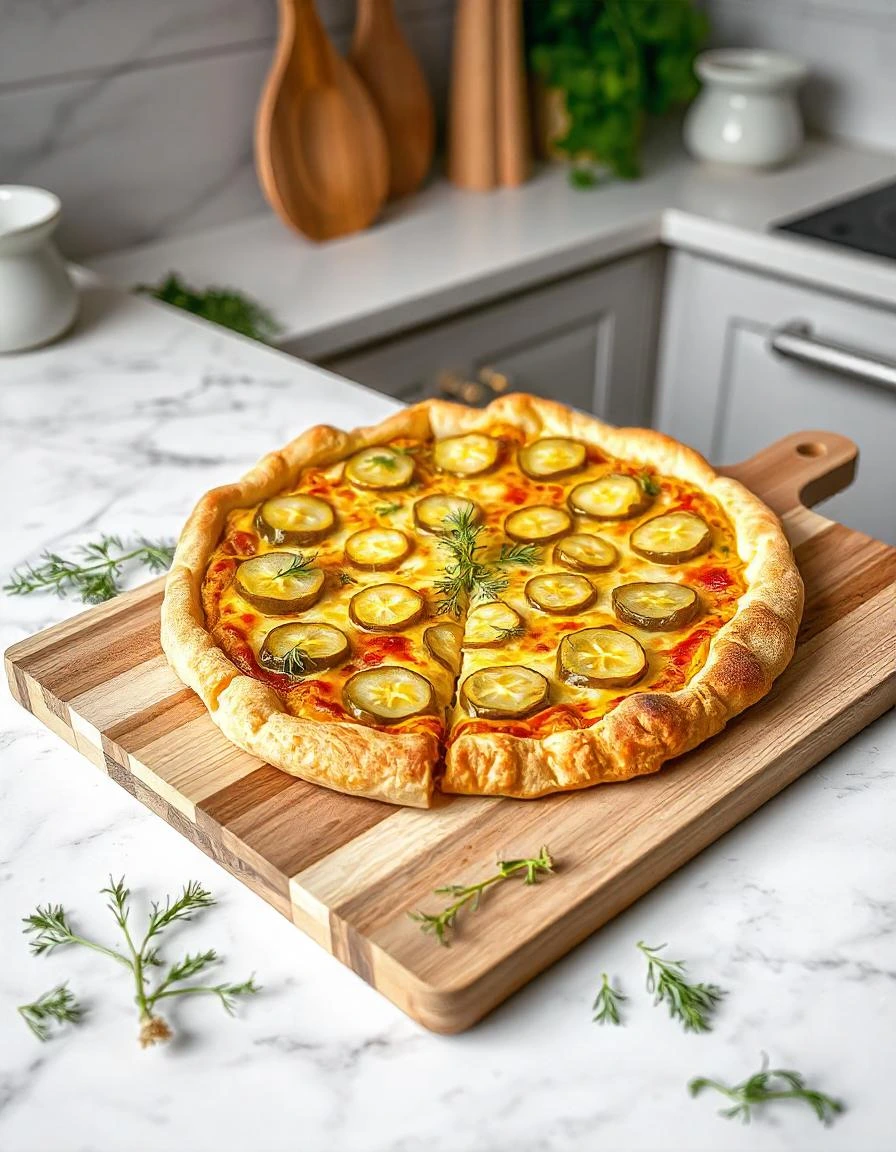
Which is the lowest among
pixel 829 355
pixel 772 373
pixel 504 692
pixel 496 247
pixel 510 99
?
pixel 772 373

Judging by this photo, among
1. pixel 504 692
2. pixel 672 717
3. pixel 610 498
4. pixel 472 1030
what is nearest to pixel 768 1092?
pixel 472 1030

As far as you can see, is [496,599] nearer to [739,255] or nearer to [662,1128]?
[662,1128]

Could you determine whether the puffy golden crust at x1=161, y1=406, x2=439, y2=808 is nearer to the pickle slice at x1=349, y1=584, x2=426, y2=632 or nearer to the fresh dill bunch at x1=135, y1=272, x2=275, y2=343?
the pickle slice at x1=349, y1=584, x2=426, y2=632

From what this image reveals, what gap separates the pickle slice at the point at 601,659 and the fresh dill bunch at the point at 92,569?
56cm

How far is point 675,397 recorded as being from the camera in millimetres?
3084

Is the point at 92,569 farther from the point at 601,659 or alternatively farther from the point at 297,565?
the point at 601,659

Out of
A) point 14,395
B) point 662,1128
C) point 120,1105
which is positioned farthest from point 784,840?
point 14,395

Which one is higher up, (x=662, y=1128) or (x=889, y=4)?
(x=889, y=4)

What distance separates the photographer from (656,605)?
4.63ft

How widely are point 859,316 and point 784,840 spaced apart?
1664 mm

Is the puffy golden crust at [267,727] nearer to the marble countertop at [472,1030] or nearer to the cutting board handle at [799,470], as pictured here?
the marble countertop at [472,1030]

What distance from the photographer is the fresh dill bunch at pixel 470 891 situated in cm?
104

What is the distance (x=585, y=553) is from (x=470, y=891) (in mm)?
559

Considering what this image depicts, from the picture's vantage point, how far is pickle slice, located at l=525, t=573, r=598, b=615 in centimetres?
143
